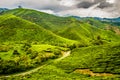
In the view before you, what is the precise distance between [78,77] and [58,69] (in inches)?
974

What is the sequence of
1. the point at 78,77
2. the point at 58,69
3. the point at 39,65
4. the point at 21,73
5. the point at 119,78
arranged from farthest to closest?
the point at 39,65
the point at 21,73
the point at 58,69
the point at 78,77
the point at 119,78

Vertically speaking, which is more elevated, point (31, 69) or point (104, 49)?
point (104, 49)

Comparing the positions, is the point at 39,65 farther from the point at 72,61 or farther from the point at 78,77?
the point at 78,77

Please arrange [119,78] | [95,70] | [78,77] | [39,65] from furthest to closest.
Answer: [39,65] < [95,70] < [78,77] < [119,78]

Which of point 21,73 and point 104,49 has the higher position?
point 104,49

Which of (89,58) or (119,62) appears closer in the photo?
(119,62)

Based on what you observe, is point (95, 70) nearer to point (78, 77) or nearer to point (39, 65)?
point (78, 77)

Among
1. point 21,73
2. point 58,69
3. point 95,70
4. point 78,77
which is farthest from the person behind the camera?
point 21,73

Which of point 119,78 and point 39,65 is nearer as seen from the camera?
point 119,78

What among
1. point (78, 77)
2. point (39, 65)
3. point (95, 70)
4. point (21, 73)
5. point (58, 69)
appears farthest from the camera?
point (39, 65)

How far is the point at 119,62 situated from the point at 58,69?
4042 centimetres

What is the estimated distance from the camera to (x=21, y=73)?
176 m

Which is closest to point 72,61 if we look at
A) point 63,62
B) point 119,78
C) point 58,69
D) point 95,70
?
point 63,62

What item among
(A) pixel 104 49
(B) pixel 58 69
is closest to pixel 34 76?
(B) pixel 58 69
